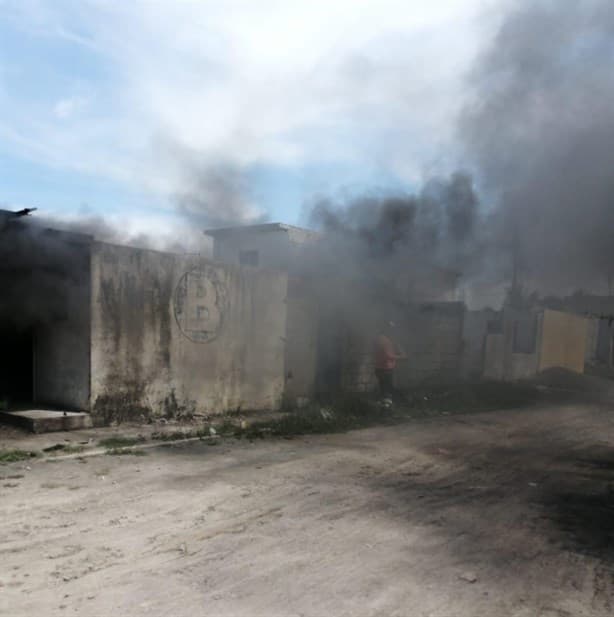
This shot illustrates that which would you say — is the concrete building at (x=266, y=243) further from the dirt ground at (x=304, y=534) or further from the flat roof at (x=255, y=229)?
the dirt ground at (x=304, y=534)

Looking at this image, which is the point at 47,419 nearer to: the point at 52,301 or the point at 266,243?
the point at 52,301

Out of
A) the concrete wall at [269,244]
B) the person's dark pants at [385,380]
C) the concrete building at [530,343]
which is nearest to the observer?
the person's dark pants at [385,380]

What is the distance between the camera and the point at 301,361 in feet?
33.7

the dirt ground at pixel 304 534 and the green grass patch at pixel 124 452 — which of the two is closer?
the dirt ground at pixel 304 534

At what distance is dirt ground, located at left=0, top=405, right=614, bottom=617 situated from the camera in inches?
116

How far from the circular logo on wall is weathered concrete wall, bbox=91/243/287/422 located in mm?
15

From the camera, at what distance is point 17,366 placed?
26.0 feet

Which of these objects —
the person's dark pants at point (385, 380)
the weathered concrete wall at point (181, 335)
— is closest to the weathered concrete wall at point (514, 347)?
the person's dark pants at point (385, 380)

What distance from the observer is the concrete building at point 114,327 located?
711 centimetres

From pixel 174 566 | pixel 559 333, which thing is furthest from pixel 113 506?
pixel 559 333

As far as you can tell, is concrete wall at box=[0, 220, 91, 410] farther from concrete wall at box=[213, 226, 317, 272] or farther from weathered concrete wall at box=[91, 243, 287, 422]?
concrete wall at box=[213, 226, 317, 272]

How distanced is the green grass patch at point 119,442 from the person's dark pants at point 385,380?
510 centimetres

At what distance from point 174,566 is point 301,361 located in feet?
23.2

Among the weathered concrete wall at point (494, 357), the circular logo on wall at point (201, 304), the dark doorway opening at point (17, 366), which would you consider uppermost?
the circular logo on wall at point (201, 304)
